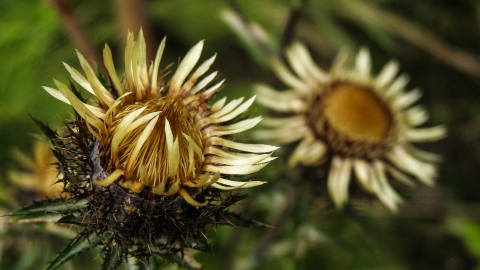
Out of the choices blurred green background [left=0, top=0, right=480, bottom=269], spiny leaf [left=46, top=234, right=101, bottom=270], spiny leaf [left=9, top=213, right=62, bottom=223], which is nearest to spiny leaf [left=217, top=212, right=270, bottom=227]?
spiny leaf [left=46, top=234, right=101, bottom=270]

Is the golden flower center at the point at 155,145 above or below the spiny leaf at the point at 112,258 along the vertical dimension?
above

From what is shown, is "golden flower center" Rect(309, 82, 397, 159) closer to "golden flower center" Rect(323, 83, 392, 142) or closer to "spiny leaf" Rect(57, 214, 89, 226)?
"golden flower center" Rect(323, 83, 392, 142)

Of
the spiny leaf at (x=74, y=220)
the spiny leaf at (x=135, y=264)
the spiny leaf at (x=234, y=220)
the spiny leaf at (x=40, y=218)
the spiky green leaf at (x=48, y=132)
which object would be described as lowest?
the spiny leaf at (x=135, y=264)

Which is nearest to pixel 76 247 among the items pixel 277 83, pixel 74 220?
pixel 74 220

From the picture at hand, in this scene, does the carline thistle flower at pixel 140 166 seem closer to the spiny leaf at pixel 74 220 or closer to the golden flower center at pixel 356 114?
the spiny leaf at pixel 74 220

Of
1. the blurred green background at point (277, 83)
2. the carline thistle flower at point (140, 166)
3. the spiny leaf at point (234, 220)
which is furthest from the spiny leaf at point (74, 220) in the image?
the blurred green background at point (277, 83)

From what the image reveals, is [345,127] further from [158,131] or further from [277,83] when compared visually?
[158,131]
